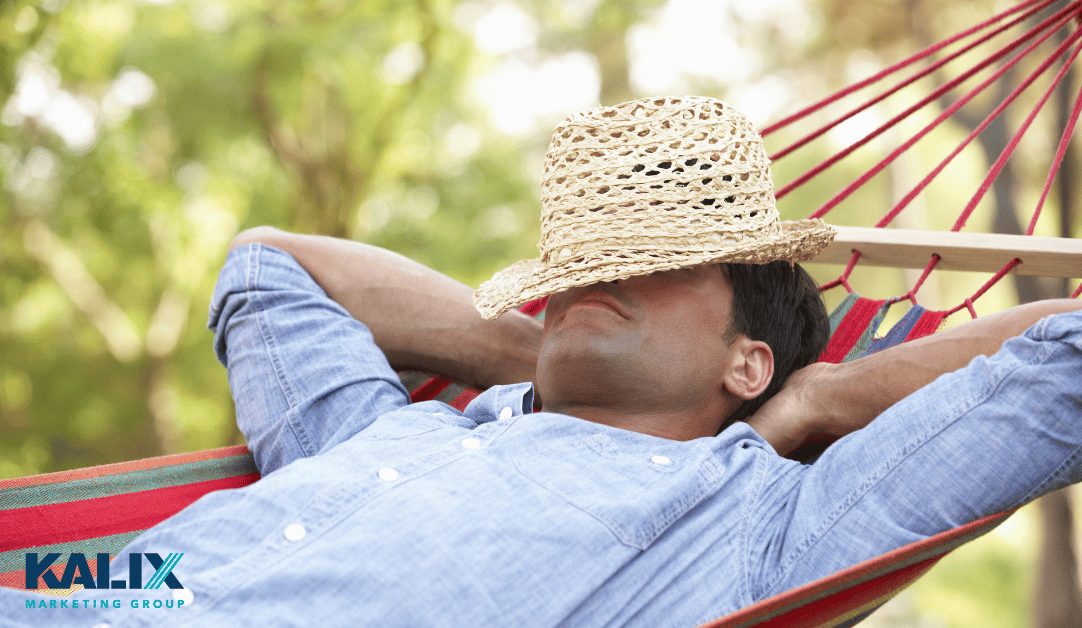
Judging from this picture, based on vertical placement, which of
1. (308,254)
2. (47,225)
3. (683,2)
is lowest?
(47,225)

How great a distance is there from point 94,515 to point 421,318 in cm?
72

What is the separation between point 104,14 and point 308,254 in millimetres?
5368

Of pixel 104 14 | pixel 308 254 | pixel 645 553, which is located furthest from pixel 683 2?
pixel 645 553

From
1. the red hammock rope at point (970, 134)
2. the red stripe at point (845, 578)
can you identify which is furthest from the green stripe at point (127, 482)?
the red hammock rope at point (970, 134)

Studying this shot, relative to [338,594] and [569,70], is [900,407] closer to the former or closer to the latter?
[338,594]

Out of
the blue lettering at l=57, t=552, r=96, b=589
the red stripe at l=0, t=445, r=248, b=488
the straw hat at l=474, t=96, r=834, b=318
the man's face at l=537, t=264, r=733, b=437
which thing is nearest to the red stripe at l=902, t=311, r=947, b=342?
the straw hat at l=474, t=96, r=834, b=318

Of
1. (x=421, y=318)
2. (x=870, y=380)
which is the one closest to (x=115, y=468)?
(x=421, y=318)

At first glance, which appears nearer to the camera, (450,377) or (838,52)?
(450,377)

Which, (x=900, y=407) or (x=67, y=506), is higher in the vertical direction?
(x=900, y=407)

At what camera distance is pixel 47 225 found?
692 cm

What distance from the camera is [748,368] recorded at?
5.16 ft

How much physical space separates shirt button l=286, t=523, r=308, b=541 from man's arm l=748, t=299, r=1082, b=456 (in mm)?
765

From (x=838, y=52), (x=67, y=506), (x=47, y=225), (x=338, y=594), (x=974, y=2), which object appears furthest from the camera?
(x=838, y=52)

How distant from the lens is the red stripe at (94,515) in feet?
5.53
